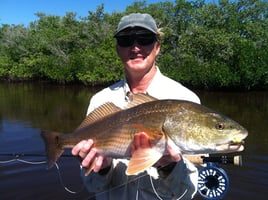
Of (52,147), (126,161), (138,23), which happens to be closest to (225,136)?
(126,161)

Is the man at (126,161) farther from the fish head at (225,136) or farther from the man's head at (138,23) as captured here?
the fish head at (225,136)

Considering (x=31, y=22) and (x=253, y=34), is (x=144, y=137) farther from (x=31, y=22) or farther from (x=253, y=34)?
(x=31, y=22)

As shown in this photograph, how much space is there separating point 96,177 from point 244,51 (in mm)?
37722

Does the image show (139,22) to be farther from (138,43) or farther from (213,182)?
(213,182)

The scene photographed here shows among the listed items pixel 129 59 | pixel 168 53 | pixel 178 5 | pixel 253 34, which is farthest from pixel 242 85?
pixel 129 59

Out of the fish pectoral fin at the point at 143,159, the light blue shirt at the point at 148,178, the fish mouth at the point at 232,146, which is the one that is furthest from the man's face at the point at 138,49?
the fish mouth at the point at 232,146

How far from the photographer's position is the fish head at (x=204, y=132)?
115 inches

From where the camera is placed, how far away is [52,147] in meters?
3.73

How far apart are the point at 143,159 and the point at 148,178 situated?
1.86ft

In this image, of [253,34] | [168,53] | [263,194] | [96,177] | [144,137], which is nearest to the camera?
[144,137]

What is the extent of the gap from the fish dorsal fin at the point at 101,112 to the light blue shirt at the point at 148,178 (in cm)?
23

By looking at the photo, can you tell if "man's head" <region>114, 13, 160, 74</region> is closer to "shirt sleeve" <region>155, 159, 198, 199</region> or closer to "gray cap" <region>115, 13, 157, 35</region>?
"gray cap" <region>115, 13, 157, 35</region>

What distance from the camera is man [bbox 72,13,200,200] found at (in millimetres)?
3295

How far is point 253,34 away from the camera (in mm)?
44406
